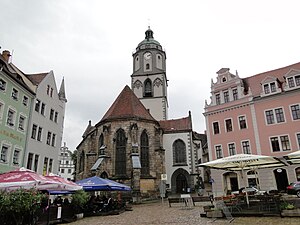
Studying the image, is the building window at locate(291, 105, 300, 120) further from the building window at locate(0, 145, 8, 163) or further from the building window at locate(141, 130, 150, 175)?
the building window at locate(0, 145, 8, 163)

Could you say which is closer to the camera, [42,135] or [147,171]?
[42,135]

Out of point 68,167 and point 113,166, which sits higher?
point 68,167

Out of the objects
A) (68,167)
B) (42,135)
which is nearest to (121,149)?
(42,135)

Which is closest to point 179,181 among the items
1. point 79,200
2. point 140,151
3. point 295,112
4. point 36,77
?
point 140,151

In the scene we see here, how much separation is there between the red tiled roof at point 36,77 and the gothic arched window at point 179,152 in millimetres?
19750

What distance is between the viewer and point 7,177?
10.5 meters

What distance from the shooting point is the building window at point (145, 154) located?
99.5 feet

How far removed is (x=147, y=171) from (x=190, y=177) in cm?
742

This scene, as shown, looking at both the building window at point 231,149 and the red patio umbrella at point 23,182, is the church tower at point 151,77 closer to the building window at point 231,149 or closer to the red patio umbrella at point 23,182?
the building window at point 231,149

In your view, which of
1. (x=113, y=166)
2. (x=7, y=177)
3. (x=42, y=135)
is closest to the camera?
(x=7, y=177)

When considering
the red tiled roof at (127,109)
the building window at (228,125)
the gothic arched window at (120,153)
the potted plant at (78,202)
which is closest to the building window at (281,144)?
the building window at (228,125)

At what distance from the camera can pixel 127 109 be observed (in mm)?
32406

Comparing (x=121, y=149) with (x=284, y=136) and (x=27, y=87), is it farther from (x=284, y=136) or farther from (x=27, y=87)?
(x=284, y=136)

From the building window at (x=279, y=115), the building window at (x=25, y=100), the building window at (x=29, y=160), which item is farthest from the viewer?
the building window at (x=279, y=115)
